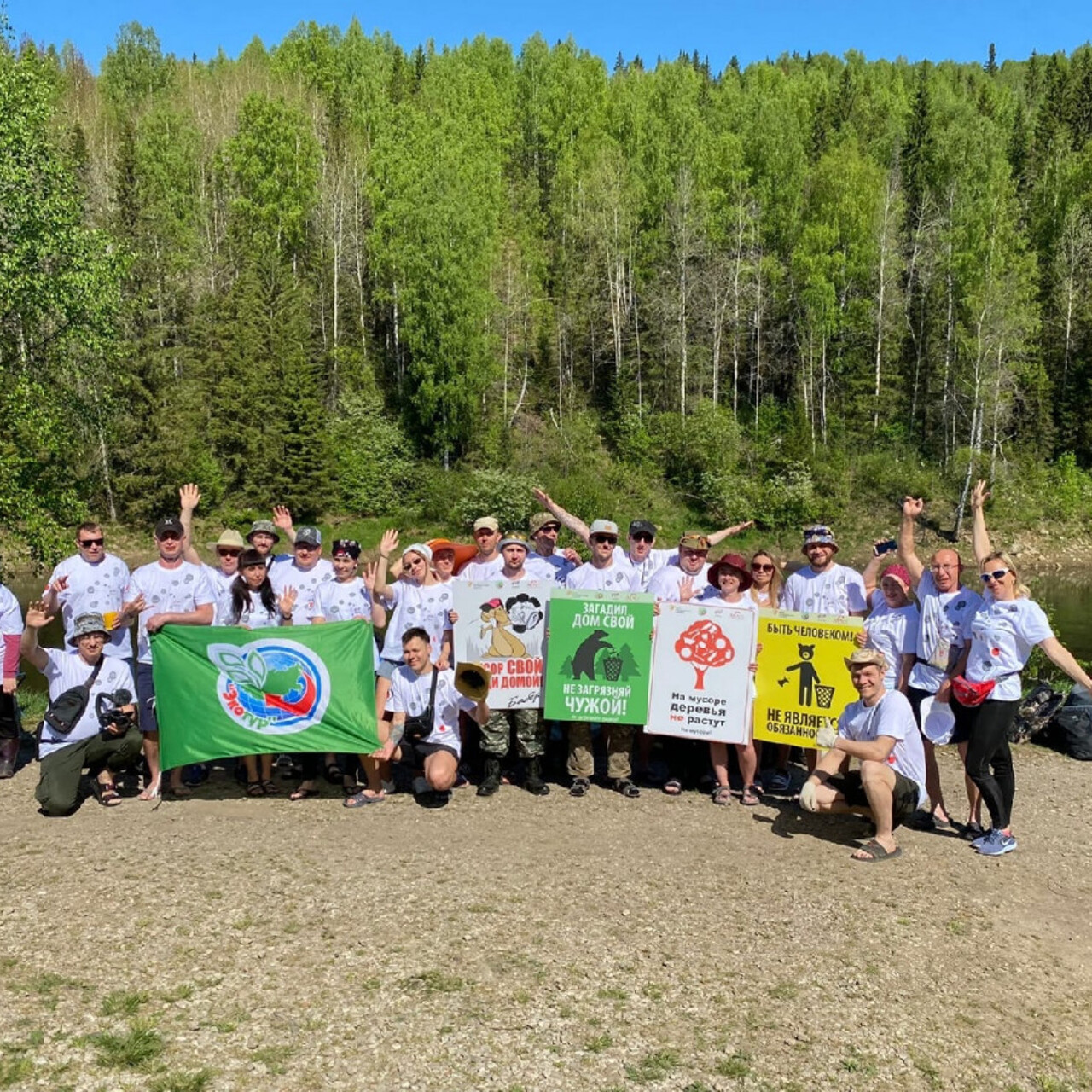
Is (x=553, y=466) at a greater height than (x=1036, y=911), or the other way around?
(x=553, y=466)

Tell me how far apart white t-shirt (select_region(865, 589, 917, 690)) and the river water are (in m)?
12.1

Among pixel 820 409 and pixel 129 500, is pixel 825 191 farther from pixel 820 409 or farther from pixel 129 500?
pixel 129 500

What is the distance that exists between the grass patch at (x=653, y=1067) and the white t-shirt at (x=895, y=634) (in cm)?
426

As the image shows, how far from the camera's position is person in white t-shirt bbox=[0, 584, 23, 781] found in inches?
358

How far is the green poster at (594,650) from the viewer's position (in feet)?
28.3

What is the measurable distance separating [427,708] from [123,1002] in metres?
3.74

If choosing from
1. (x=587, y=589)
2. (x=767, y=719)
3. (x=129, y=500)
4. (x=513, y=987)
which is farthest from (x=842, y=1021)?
(x=129, y=500)

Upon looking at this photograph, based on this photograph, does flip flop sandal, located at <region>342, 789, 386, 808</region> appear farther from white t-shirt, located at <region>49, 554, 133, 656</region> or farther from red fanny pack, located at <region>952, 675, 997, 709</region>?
red fanny pack, located at <region>952, 675, 997, 709</region>

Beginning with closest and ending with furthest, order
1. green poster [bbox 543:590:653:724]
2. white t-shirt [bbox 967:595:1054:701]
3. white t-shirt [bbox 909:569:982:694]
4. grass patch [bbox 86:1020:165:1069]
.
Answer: grass patch [bbox 86:1020:165:1069], white t-shirt [bbox 967:595:1054:701], white t-shirt [bbox 909:569:982:694], green poster [bbox 543:590:653:724]

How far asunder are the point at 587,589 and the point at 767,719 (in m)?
2.00

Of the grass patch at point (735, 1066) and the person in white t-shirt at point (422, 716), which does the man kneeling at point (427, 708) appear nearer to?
the person in white t-shirt at point (422, 716)

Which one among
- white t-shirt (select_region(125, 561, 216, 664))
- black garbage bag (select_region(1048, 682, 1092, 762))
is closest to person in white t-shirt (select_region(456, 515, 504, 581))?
white t-shirt (select_region(125, 561, 216, 664))

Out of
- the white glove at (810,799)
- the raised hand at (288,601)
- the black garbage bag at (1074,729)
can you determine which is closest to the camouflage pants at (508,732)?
the raised hand at (288,601)

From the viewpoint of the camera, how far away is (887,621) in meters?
8.31
